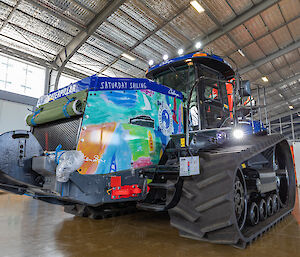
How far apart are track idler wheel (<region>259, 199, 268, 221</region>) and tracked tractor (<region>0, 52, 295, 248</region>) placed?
0.02 m

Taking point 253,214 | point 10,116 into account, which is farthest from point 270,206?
point 10,116

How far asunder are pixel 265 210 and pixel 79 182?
2.82 meters

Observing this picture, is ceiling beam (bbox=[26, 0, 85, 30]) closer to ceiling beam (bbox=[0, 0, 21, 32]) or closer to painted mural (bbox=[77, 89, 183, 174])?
ceiling beam (bbox=[0, 0, 21, 32])

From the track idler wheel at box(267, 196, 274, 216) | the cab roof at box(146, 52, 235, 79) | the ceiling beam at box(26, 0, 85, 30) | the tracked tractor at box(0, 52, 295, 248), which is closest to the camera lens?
the tracked tractor at box(0, 52, 295, 248)

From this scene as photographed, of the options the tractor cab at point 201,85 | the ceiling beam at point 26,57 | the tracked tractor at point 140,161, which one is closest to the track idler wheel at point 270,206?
the tracked tractor at point 140,161

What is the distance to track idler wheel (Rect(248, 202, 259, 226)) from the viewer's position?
326cm

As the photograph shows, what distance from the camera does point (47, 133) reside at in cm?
354

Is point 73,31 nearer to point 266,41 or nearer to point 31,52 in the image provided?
point 31,52

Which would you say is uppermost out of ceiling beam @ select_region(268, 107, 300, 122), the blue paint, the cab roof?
ceiling beam @ select_region(268, 107, 300, 122)

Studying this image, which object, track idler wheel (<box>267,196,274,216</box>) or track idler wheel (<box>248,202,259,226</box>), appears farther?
track idler wheel (<box>267,196,274,216</box>)

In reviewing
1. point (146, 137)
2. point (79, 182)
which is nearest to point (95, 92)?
point (146, 137)

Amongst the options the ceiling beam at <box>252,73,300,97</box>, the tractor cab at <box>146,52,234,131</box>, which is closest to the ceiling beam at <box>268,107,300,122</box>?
the ceiling beam at <box>252,73,300,97</box>

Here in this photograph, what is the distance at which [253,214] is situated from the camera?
3.31 metres

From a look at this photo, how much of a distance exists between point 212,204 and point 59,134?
216 centimetres
